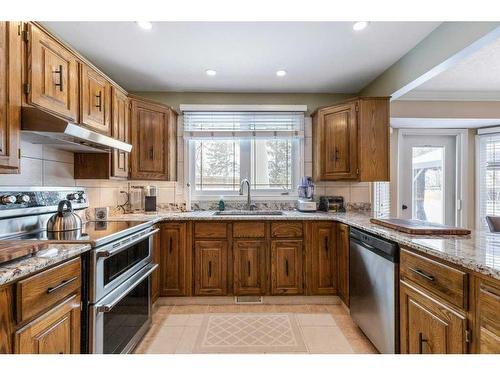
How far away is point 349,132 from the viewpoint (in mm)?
2799

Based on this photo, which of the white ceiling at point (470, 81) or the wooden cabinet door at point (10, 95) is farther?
the white ceiling at point (470, 81)

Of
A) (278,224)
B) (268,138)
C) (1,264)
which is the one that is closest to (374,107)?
(268,138)

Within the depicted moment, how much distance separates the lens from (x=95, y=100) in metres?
2.08

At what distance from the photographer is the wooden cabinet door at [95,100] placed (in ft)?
6.32

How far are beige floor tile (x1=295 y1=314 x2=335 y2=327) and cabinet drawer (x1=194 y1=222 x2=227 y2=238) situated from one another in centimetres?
104

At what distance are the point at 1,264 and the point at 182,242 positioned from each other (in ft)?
5.44

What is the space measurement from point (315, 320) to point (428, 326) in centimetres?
118

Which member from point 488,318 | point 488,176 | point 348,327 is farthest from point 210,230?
point 488,176

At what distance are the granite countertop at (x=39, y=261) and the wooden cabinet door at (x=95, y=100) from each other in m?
1.08

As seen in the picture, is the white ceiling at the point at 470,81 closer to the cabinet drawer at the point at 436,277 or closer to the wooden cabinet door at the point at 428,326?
the cabinet drawer at the point at 436,277

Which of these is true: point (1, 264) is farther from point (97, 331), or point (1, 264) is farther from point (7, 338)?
point (97, 331)

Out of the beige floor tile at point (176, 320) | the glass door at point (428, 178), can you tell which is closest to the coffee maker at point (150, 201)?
the beige floor tile at point (176, 320)

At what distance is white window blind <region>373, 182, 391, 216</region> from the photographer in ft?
10.7

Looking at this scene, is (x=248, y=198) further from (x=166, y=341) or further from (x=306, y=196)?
(x=166, y=341)
